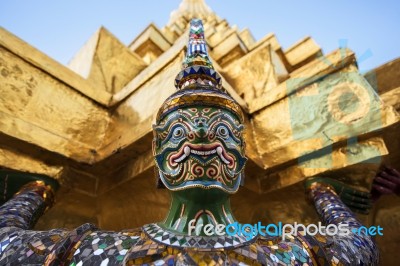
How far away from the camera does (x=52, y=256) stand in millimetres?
1349

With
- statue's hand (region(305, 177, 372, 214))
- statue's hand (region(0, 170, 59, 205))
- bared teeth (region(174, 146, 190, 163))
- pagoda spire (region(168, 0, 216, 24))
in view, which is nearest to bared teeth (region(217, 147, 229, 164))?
bared teeth (region(174, 146, 190, 163))

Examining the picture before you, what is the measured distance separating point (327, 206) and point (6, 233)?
5.81 ft

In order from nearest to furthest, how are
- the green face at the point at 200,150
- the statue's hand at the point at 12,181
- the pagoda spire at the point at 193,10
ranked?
the green face at the point at 200,150
the statue's hand at the point at 12,181
the pagoda spire at the point at 193,10

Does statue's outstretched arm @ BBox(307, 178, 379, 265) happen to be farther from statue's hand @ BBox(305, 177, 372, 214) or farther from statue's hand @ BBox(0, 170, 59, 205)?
statue's hand @ BBox(0, 170, 59, 205)

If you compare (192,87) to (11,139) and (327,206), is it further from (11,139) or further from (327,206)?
(11,139)

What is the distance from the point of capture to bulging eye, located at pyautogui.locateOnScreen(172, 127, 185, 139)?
1618 millimetres

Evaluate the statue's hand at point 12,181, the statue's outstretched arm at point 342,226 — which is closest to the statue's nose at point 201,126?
the statue's outstretched arm at point 342,226

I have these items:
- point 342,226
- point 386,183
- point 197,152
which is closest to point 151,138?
point 197,152

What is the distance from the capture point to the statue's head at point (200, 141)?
1.54 m

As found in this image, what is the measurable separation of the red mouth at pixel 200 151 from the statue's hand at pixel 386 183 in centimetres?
149

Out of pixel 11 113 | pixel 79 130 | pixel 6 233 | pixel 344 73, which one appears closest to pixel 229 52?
pixel 344 73

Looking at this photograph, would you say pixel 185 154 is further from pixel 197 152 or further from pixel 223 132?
pixel 223 132

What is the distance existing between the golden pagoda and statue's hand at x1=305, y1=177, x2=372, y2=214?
50mm

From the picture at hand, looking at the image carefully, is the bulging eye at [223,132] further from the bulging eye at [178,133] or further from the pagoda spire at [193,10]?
the pagoda spire at [193,10]
